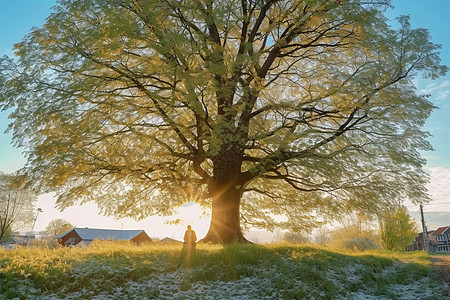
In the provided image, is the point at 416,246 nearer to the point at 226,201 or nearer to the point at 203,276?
the point at 226,201

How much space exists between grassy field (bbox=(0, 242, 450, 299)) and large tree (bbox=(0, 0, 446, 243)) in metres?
3.17

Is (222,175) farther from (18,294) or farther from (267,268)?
(18,294)

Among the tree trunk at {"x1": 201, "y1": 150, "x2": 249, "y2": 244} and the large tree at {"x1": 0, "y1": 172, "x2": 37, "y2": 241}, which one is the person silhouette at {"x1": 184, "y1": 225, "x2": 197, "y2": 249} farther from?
the large tree at {"x1": 0, "y1": 172, "x2": 37, "y2": 241}

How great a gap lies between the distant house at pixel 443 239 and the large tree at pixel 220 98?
6068cm

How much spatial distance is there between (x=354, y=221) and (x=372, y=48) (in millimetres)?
7878

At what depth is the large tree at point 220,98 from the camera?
391 inches

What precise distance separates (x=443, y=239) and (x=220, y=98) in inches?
2694

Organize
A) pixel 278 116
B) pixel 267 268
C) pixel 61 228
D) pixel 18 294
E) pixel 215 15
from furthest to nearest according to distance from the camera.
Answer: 1. pixel 61 228
2. pixel 278 116
3. pixel 215 15
4. pixel 267 268
5. pixel 18 294

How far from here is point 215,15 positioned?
1018 cm

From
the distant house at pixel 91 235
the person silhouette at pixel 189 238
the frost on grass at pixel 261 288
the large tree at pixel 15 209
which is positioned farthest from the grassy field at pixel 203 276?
the distant house at pixel 91 235

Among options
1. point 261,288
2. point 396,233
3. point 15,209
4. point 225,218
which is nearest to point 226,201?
point 225,218

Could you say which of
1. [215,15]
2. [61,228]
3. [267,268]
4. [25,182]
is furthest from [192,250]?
[61,228]

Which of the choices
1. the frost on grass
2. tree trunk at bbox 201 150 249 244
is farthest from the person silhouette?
tree trunk at bbox 201 150 249 244

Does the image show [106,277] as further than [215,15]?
No
